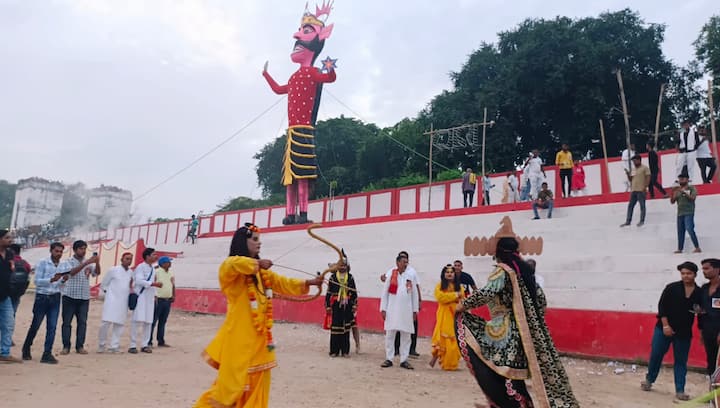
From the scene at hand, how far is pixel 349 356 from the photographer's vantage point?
8.90 meters

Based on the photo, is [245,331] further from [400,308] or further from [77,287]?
[77,287]

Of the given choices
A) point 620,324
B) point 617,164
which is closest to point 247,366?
point 620,324

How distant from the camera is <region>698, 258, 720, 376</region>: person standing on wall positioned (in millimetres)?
5645

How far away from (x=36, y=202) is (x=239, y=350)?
5063cm

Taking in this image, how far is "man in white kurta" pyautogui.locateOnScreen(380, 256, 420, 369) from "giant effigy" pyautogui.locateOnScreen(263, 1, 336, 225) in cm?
911

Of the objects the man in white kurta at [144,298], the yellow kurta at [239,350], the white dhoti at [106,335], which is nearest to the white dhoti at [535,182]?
the man in white kurta at [144,298]

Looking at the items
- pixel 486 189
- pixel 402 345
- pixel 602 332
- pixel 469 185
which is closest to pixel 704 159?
pixel 602 332

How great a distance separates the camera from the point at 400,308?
817 cm

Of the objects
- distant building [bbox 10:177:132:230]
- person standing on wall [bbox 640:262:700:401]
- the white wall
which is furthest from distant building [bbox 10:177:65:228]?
person standing on wall [bbox 640:262:700:401]

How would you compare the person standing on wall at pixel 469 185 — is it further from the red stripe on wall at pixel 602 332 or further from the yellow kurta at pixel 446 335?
the yellow kurta at pixel 446 335

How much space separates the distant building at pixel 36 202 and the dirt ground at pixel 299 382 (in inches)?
1691

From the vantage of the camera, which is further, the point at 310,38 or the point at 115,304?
the point at 310,38

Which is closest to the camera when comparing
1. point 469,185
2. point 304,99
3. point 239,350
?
point 239,350

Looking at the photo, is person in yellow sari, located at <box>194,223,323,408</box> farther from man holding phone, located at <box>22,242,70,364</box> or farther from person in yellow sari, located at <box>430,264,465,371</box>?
man holding phone, located at <box>22,242,70,364</box>
